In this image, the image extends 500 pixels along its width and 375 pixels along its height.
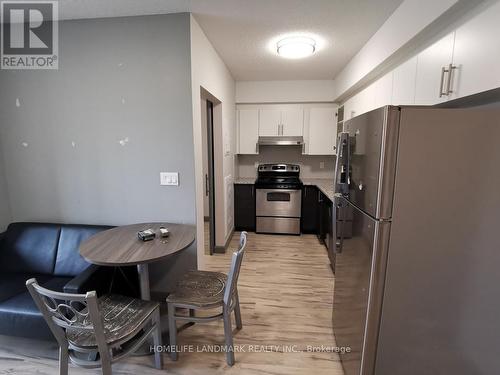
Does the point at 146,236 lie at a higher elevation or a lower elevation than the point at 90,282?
higher

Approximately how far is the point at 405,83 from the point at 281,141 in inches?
96.1

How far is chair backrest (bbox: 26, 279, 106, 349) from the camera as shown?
1189mm

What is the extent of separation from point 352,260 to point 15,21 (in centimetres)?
329

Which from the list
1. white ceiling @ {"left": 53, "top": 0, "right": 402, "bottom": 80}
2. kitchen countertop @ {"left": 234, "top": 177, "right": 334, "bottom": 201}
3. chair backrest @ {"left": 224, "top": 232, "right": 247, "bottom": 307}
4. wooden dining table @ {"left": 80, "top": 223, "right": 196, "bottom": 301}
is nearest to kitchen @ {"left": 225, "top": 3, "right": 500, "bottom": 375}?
white ceiling @ {"left": 53, "top": 0, "right": 402, "bottom": 80}

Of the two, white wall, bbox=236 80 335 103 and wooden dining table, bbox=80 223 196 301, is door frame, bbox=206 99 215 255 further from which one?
wooden dining table, bbox=80 223 196 301

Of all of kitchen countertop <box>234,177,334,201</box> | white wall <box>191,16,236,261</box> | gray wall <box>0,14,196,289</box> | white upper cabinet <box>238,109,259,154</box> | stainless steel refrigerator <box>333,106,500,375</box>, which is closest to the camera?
stainless steel refrigerator <box>333,106,500,375</box>

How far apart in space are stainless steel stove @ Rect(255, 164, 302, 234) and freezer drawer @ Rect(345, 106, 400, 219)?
2.68m

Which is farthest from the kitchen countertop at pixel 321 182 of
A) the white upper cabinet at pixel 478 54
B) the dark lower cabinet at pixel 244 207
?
the white upper cabinet at pixel 478 54

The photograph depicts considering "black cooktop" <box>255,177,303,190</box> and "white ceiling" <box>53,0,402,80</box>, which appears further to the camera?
"black cooktop" <box>255,177,303,190</box>

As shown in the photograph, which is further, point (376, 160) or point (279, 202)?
point (279, 202)

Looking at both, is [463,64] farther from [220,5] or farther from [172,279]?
[172,279]

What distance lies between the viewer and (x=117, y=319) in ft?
5.12

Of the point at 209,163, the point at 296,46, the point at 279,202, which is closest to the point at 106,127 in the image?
the point at 209,163

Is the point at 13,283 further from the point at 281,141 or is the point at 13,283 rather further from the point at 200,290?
the point at 281,141
